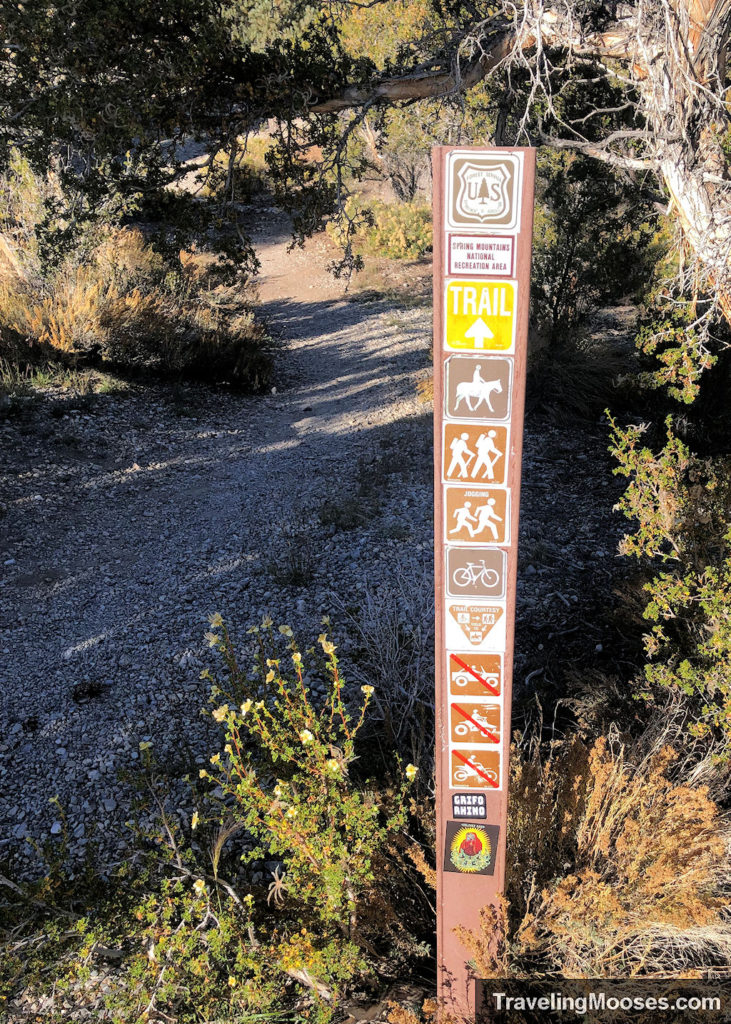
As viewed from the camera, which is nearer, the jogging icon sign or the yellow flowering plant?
the jogging icon sign

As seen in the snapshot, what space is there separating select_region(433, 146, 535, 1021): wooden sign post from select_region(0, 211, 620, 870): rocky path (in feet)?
5.64

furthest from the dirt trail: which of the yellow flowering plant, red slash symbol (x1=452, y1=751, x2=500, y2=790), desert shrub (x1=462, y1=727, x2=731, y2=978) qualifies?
red slash symbol (x1=452, y1=751, x2=500, y2=790)

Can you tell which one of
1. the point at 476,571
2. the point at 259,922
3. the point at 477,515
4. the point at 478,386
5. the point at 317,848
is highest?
the point at 478,386

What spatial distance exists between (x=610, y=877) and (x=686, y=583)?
1441mm

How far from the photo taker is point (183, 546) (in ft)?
19.3

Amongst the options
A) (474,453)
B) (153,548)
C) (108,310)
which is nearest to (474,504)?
(474,453)

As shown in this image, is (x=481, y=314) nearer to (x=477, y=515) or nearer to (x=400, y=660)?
(x=477, y=515)

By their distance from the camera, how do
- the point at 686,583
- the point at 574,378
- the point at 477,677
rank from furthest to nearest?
the point at 574,378 < the point at 686,583 < the point at 477,677

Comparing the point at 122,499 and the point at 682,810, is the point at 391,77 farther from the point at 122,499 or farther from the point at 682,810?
the point at 682,810

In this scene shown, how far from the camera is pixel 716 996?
7.88 feet

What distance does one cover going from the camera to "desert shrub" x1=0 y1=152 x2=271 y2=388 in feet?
26.0

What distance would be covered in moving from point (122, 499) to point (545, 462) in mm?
4031

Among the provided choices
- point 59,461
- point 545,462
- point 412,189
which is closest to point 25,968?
point 59,461

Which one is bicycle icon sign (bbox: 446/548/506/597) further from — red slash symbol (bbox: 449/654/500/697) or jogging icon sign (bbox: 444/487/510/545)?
red slash symbol (bbox: 449/654/500/697)
